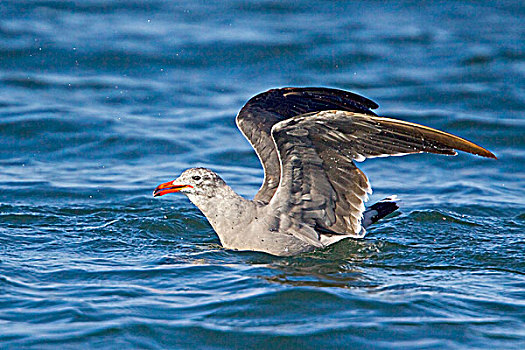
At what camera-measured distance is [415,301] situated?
6.29 meters

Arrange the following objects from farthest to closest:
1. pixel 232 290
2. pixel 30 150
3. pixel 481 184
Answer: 1. pixel 30 150
2. pixel 481 184
3. pixel 232 290

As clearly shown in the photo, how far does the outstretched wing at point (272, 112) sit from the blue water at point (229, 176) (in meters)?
0.92

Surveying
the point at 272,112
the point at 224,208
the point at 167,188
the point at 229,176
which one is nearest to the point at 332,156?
the point at 224,208

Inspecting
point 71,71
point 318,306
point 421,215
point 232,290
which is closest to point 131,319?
point 232,290

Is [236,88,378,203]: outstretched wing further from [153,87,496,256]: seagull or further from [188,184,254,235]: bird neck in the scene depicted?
[188,184,254,235]: bird neck

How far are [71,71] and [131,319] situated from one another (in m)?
8.71

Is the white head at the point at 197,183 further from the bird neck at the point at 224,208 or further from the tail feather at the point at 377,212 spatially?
the tail feather at the point at 377,212

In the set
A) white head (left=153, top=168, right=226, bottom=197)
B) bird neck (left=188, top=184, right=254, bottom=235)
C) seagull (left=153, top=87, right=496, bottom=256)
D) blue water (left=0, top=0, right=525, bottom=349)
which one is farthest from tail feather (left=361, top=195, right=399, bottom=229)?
white head (left=153, top=168, right=226, bottom=197)

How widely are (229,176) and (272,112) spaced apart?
242cm

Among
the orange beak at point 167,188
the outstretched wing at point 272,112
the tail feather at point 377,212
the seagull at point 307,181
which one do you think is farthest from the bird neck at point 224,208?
the tail feather at point 377,212

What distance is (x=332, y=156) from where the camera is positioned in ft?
23.9

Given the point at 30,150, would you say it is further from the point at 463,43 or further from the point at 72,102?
the point at 463,43

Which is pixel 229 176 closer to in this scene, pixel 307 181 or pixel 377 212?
pixel 377 212

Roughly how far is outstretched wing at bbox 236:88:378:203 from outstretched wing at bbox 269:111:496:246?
58 cm
